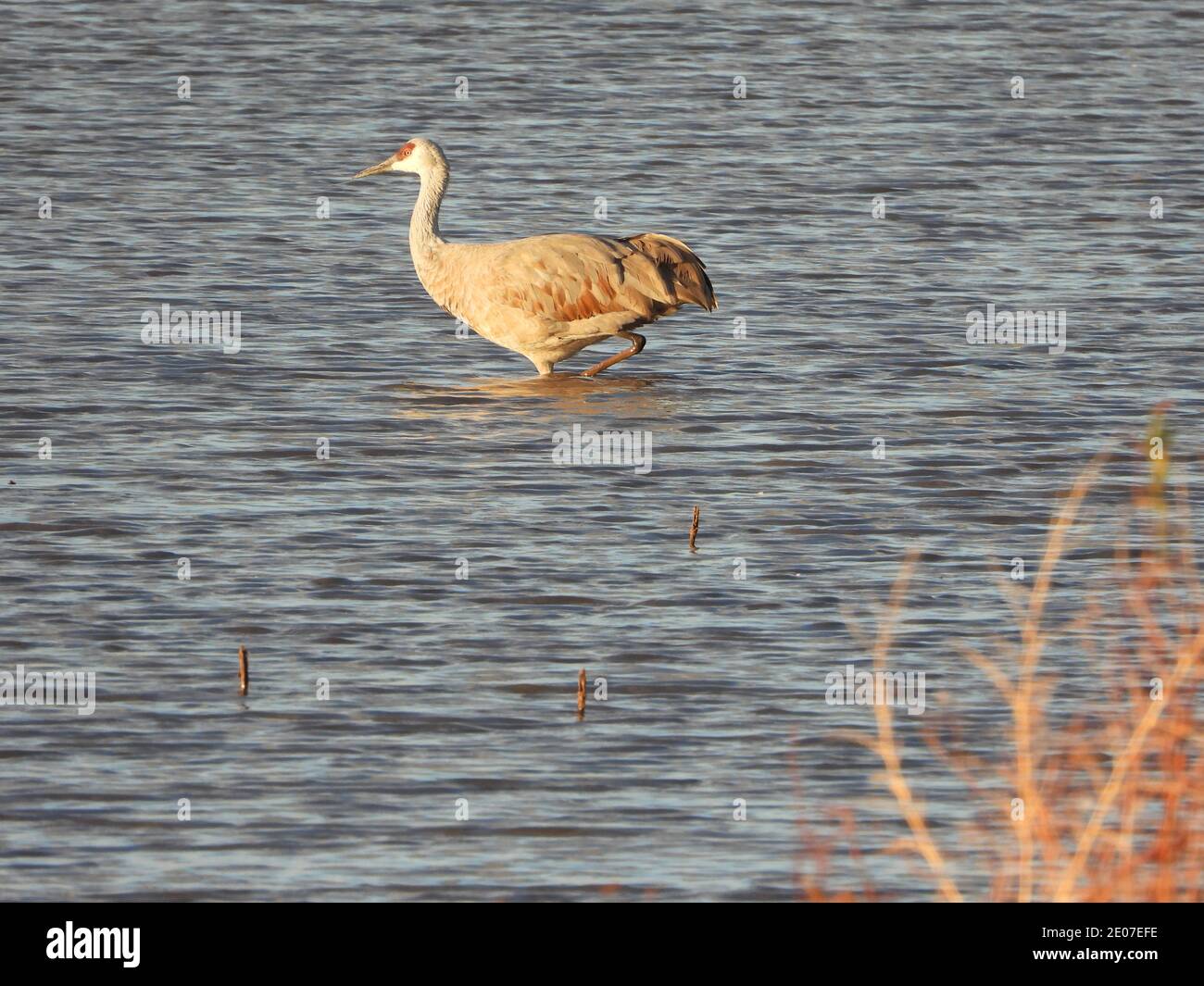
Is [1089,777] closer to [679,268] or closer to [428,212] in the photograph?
[679,268]

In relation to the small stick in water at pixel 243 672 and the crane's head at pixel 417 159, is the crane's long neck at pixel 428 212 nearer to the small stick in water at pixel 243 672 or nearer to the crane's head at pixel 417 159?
the crane's head at pixel 417 159

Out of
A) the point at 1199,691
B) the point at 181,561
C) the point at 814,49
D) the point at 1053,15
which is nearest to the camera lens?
the point at 1199,691

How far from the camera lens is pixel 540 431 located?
15680 mm

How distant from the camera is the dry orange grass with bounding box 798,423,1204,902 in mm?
6785

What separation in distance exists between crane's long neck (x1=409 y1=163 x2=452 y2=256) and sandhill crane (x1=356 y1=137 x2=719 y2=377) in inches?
0.7

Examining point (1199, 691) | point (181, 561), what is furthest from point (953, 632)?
point (181, 561)

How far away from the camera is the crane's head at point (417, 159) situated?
17.9 meters

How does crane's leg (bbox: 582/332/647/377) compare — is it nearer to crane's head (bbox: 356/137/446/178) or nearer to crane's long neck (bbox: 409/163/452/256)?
crane's long neck (bbox: 409/163/452/256)

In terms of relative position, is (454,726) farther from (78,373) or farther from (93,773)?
(78,373)

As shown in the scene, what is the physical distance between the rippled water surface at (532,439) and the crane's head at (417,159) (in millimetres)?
1205

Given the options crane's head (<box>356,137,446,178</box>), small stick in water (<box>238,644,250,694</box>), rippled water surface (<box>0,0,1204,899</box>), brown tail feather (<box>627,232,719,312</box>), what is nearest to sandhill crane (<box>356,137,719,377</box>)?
brown tail feather (<box>627,232,719,312</box>)

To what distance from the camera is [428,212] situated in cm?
1750

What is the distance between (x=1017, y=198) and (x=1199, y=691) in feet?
45.6

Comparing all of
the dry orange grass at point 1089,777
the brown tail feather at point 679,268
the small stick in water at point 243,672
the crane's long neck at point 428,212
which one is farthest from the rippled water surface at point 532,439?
the crane's long neck at point 428,212
